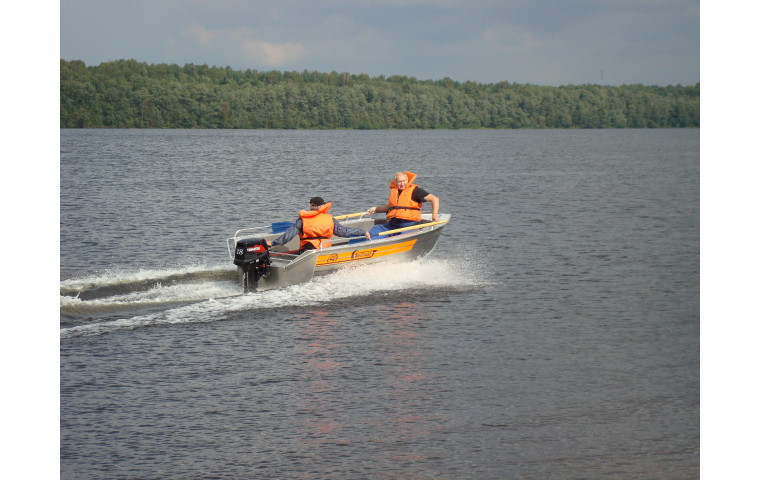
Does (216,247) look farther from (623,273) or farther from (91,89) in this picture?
(91,89)

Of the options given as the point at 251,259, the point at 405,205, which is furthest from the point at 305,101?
the point at 251,259

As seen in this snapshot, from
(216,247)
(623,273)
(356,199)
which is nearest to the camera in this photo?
(623,273)

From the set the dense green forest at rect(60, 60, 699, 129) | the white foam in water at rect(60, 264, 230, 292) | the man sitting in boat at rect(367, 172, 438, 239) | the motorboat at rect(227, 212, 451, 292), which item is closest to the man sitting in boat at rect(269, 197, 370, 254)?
the motorboat at rect(227, 212, 451, 292)

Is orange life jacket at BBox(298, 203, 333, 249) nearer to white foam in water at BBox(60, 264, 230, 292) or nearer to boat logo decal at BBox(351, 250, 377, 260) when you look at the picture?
boat logo decal at BBox(351, 250, 377, 260)

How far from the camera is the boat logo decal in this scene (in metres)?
12.7

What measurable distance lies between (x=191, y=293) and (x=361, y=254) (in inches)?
107

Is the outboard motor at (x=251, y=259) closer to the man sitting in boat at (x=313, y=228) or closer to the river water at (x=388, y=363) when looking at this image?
the river water at (x=388, y=363)

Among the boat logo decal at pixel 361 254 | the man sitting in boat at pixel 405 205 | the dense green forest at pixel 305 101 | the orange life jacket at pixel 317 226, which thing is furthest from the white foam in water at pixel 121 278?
the dense green forest at pixel 305 101

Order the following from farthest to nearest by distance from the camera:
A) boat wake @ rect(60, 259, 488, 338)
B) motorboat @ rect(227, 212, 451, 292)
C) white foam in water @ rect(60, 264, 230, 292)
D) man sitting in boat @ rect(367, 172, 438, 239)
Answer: man sitting in boat @ rect(367, 172, 438, 239) → white foam in water @ rect(60, 264, 230, 292) → motorboat @ rect(227, 212, 451, 292) → boat wake @ rect(60, 259, 488, 338)

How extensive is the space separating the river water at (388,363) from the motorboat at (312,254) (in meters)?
0.23

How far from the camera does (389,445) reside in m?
7.48
